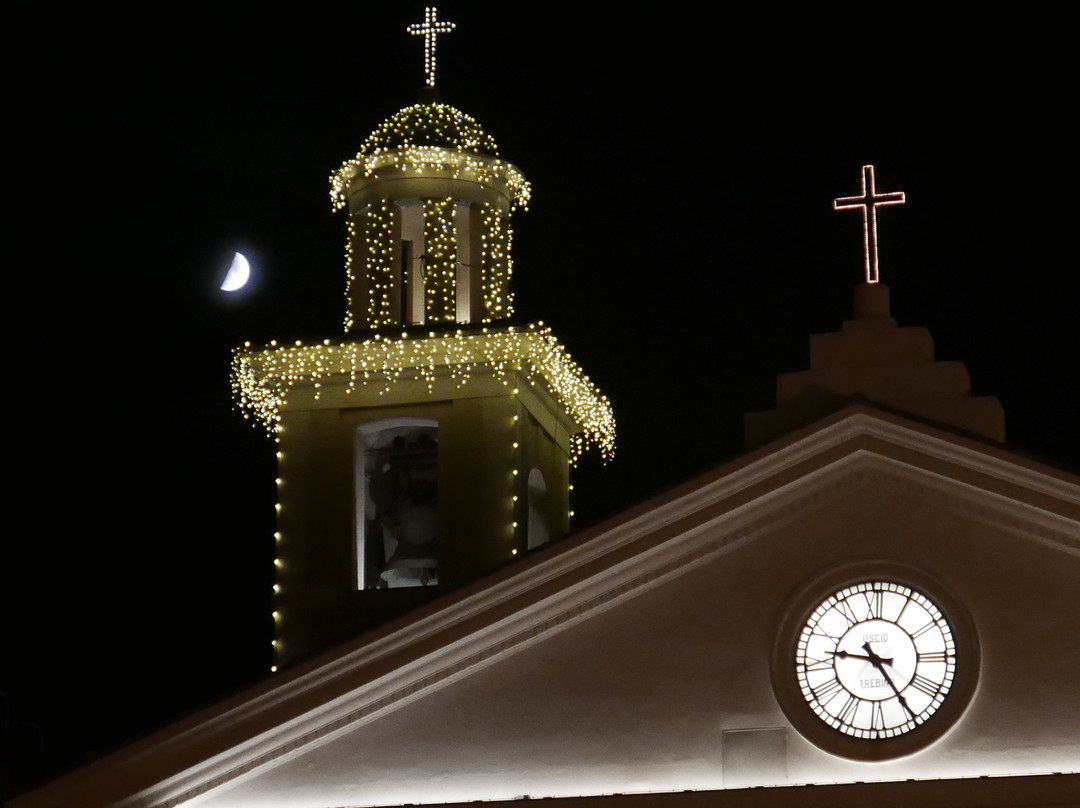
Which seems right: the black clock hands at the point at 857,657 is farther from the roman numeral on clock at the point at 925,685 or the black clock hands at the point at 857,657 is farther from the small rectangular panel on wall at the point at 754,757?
the small rectangular panel on wall at the point at 754,757

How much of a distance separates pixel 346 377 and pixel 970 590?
7796mm

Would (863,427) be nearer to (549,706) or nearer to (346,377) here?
(549,706)

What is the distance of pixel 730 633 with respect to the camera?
18297 mm

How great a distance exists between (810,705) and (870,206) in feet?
14.8

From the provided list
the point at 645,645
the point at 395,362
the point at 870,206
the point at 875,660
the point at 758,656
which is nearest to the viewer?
the point at 875,660

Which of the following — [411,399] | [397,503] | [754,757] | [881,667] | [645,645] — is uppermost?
[411,399]

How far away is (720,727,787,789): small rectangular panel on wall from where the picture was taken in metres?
17.8

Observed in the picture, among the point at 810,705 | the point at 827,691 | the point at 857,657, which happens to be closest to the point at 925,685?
the point at 857,657

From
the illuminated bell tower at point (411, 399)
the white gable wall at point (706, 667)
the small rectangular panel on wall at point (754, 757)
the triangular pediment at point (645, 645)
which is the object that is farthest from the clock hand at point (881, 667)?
the illuminated bell tower at point (411, 399)

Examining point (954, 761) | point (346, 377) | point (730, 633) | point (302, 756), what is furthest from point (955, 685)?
point (346, 377)

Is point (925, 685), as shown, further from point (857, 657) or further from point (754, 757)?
point (754, 757)

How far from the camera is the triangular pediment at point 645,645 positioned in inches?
710

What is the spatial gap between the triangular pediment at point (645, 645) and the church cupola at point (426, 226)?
6.03 meters

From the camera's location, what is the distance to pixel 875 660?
17969mm
